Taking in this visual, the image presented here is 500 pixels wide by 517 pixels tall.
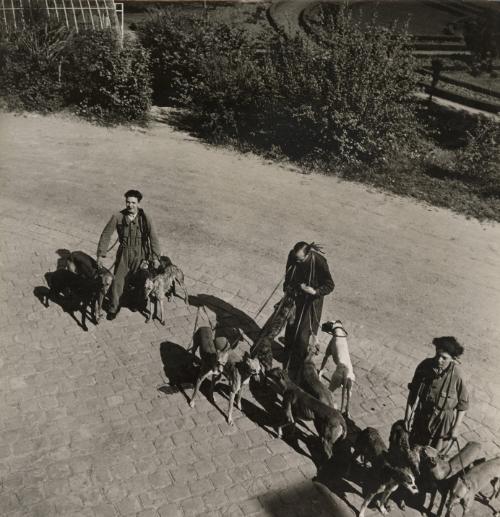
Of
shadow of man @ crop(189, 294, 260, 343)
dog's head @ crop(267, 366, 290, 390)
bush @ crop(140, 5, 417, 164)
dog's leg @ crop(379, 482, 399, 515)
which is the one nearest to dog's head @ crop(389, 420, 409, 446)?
dog's leg @ crop(379, 482, 399, 515)

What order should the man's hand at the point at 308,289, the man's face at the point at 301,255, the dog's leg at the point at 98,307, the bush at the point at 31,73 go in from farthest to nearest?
1. the bush at the point at 31,73
2. the dog's leg at the point at 98,307
3. the man's hand at the point at 308,289
4. the man's face at the point at 301,255

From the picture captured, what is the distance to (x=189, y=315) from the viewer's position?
9.53 meters

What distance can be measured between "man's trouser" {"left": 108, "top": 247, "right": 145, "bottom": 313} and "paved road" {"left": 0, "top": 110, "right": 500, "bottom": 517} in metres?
0.41

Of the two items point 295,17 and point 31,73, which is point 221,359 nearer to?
point 31,73

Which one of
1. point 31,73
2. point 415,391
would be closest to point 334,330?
point 415,391

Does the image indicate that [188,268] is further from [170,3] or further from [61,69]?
[170,3]

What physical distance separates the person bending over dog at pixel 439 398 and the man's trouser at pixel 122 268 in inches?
178

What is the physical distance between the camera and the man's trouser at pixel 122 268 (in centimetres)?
894

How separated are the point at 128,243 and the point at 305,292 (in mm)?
2885

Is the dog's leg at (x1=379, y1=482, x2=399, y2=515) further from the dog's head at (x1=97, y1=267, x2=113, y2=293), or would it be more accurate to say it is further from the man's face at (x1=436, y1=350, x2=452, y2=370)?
the dog's head at (x1=97, y1=267, x2=113, y2=293)

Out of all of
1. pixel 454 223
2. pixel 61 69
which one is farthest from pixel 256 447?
pixel 61 69

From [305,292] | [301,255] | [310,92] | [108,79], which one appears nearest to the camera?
[301,255]

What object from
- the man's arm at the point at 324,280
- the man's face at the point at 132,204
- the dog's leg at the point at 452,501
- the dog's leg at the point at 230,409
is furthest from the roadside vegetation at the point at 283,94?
the dog's leg at the point at 452,501

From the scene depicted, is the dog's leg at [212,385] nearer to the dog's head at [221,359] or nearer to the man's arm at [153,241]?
the dog's head at [221,359]
